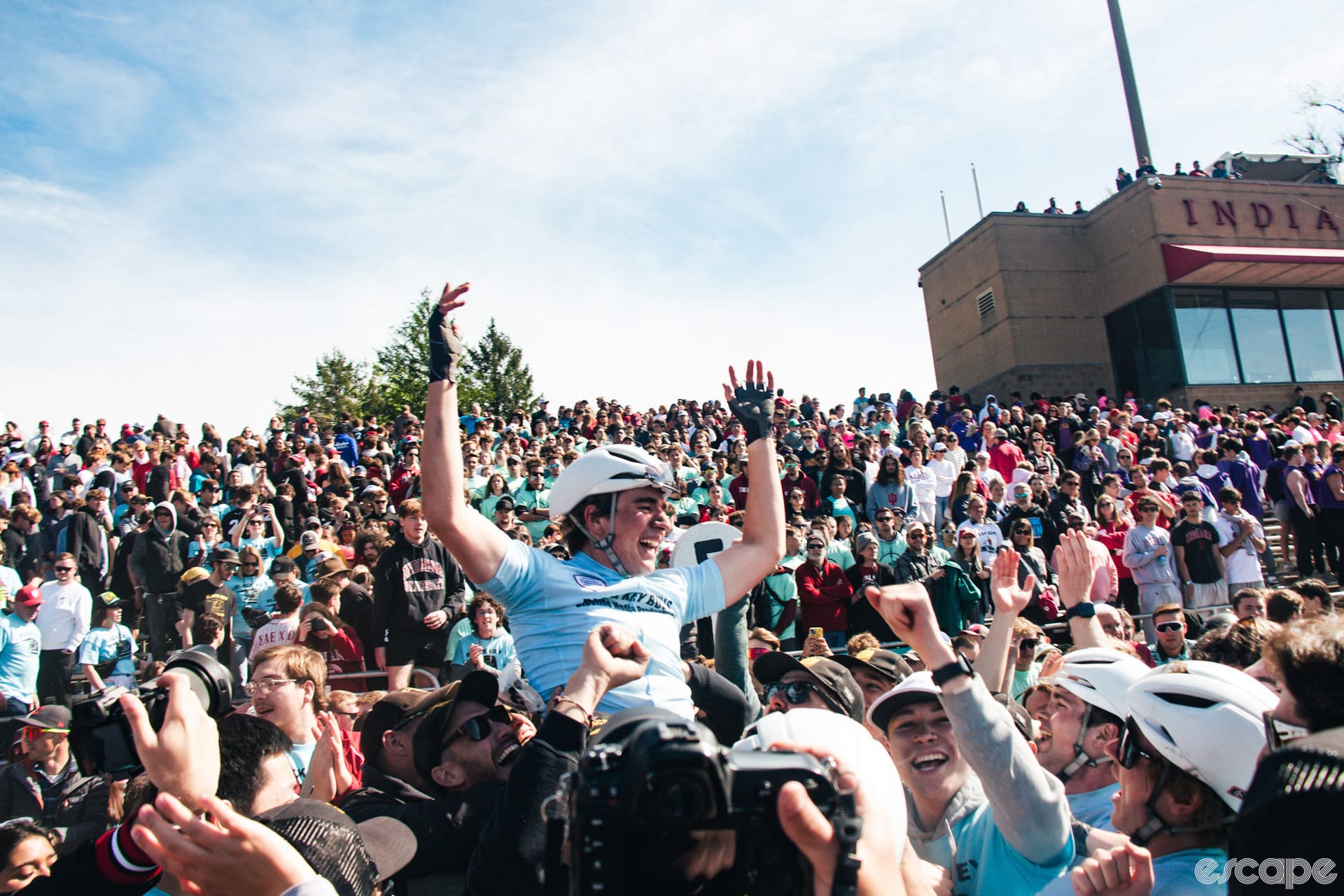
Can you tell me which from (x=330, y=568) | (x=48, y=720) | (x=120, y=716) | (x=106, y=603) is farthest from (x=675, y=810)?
(x=106, y=603)

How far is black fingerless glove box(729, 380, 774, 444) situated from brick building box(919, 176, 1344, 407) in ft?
79.3

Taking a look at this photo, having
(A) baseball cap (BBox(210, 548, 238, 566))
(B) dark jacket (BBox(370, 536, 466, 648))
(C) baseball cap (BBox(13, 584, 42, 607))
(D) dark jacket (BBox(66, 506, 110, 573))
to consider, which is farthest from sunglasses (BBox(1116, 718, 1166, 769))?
(D) dark jacket (BBox(66, 506, 110, 573))

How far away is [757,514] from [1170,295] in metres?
25.3

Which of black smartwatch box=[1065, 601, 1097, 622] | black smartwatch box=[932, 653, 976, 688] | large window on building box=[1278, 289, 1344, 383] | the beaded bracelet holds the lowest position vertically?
black smartwatch box=[1065, 601, 1097, 622]

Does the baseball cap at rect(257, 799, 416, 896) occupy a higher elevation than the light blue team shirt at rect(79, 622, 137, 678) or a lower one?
lower

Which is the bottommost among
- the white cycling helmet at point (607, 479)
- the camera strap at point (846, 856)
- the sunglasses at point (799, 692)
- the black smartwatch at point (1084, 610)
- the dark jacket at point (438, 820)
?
the dark jacket at point (438, 820)

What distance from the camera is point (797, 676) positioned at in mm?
4113

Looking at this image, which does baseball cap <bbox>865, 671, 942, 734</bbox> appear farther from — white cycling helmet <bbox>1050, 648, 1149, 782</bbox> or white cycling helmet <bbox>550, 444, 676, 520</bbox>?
white cycling helmet <bbox>550, 444, 676, 520</bbox>

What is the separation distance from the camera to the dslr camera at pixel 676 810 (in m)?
1.36

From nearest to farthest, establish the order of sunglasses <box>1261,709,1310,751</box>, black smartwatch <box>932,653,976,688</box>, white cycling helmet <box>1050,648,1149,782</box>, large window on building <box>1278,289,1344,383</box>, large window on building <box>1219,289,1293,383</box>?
1. sunglasses <box>1261,709,1310,751</box>
2. black smartwatch <box>932,653,976,688</box>
3. white cycling helmet <box>1050,648,1149,782</box>
4. large window on building <box>1219,289,1293,383</box>
5. large window on building <box>1278,289,1344,383</box>

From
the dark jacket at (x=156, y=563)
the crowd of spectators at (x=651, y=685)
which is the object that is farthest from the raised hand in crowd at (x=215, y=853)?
the dark jacket at (x=156, y=563)

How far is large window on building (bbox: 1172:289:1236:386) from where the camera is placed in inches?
965

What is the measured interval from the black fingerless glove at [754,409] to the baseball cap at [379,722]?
1.65 meters

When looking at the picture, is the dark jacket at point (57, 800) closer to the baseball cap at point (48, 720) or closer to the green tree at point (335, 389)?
the baseball cap at point (48, 720)
